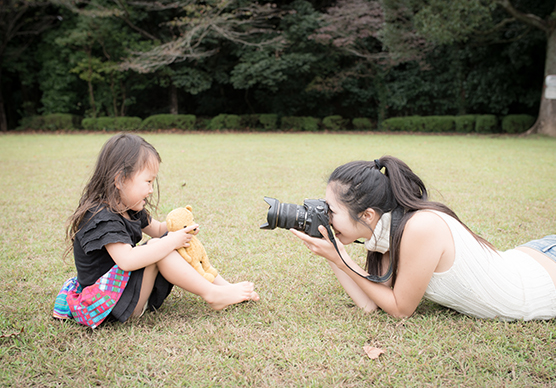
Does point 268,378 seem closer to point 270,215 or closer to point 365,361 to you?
point 365,361

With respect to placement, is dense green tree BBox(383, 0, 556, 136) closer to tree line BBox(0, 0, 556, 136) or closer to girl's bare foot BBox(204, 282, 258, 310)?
tree line BBox(0, 0, 556, 136)

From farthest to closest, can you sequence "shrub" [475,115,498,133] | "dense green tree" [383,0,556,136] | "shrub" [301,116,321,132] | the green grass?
"shrub" [301,116,321,132] → "shrub" [475,115,498,133] → "dense green tree" [383,0,556,136] → the green grass

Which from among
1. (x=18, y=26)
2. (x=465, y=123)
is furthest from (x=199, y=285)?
(x=18, y=26)

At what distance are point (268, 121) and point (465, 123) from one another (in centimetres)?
888

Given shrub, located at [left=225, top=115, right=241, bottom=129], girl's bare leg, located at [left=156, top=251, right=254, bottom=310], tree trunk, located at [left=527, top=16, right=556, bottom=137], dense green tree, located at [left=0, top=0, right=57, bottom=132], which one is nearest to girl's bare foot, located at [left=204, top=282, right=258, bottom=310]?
girl's bare leg, located at [left=156, top=251, right=254, bottom=310]

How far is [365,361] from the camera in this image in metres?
1.69

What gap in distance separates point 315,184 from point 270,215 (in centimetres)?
390

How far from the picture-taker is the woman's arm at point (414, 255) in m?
1.75

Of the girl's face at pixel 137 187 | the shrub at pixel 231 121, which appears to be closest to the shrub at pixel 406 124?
the shrub at pixel 231 121

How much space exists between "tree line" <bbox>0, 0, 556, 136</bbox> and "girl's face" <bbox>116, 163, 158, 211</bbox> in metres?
15.2

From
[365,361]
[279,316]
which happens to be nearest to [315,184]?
[279,316]

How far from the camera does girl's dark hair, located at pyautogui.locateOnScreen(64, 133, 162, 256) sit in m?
1.88

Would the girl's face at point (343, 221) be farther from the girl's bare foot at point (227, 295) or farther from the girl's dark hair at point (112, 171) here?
the girl's dark hair at point (112, 171)

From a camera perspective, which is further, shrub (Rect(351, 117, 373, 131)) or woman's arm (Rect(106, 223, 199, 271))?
shrub (Rect(351, 117, 373, 131))
